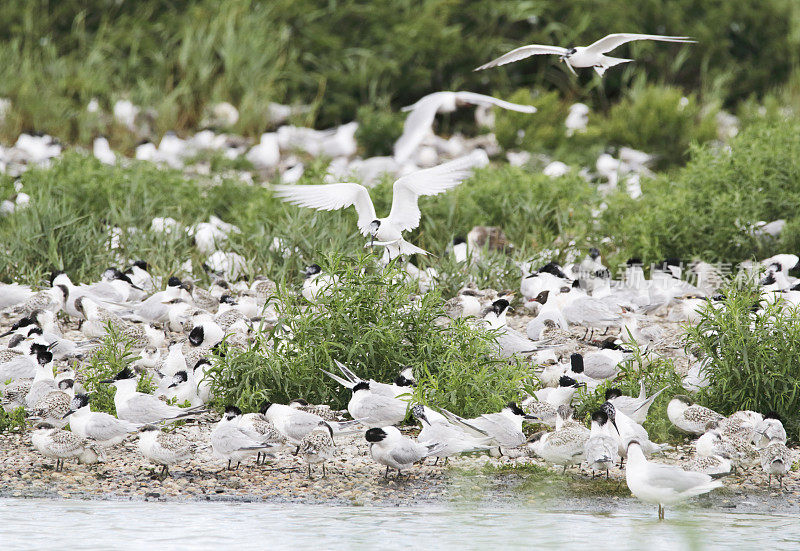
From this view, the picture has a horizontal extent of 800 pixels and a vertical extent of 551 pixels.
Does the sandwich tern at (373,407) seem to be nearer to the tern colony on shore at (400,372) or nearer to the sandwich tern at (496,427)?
the tern colony on shore at (400,372)

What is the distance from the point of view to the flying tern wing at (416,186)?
6664 millimetres

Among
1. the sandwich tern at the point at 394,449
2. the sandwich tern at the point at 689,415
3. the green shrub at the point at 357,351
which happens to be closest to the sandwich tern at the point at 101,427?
the green shrub at the point at 357,351

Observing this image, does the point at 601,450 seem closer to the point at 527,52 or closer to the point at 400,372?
the point at 400,372

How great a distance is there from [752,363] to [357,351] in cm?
192

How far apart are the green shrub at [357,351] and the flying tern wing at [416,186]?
0.87 metres

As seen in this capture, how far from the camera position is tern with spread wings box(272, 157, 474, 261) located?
6.65 m

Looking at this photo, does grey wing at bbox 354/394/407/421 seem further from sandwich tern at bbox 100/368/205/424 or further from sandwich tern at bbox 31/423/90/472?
sandwich tern at bbox 31/423/90/472

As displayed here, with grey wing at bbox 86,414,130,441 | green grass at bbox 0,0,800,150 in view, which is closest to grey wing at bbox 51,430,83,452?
grey wing at bbox 86,414,130,441

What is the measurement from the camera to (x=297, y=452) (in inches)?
213

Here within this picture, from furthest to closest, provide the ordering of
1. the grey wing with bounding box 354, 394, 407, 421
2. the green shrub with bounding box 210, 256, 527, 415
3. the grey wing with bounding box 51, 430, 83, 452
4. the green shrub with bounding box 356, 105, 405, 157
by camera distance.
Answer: the green shrub with bounding box 356, 105, 405, 157, the green shrub with bounding box 210, 256, 527, 415, the grey wing with bounding box 354, 394, 407, 421, the grey wing with bounding box 51, 430, 83, 452

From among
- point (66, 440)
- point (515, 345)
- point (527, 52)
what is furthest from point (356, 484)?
point (527, 52)

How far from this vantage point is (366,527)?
453 centimetres

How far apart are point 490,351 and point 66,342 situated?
2.55 meters

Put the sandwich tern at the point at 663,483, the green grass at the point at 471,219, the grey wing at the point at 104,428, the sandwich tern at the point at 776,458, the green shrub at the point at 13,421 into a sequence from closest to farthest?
the sandwich tern at the point at 663,483 → the sandwich tern at the point at 776,458 → the grey wing at the point at 104,428 → the green shrub at the point at 13,421 → the green grass at the point at 471,219
